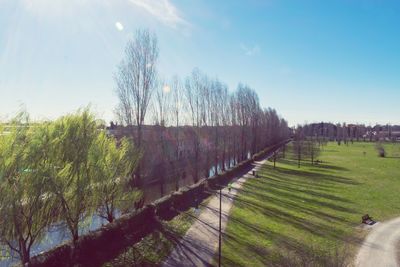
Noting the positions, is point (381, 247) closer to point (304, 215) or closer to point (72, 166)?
point (304, 215)

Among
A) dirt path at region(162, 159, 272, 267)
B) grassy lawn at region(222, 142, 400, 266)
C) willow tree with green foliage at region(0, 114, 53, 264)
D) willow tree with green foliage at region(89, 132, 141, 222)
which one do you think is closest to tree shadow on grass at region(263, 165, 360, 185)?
grassy lawn at region(222, 142, 400, 266)

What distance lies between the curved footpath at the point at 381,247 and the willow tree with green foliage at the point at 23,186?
16.1 meters

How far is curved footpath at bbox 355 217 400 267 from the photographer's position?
1764 centimetres

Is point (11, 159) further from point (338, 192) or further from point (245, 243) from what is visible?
point (338, 192)

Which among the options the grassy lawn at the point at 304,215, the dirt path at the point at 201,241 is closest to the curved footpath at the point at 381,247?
the grassy lawn at the point at 304,215

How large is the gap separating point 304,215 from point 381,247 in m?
7.70

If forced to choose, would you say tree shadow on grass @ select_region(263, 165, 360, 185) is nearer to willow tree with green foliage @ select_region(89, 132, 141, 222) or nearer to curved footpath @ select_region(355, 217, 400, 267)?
curved footpath @ select_region(355, 217, 400, 267)

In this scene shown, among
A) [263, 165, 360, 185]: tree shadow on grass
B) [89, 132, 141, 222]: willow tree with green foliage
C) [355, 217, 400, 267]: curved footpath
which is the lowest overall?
[355, 217, 400, 267]: curved footpath

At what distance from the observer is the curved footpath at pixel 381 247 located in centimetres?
1764

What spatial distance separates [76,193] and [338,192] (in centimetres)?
2987

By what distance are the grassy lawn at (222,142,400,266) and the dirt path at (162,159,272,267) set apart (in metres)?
0.85

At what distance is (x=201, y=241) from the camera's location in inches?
810

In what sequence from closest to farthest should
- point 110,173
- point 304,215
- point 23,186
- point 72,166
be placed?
1. point 23,186
2. point 72,166
3. point 110,173
4. point 304,215

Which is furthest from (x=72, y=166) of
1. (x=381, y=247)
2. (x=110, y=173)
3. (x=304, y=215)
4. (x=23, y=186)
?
(x=304, y=215)
